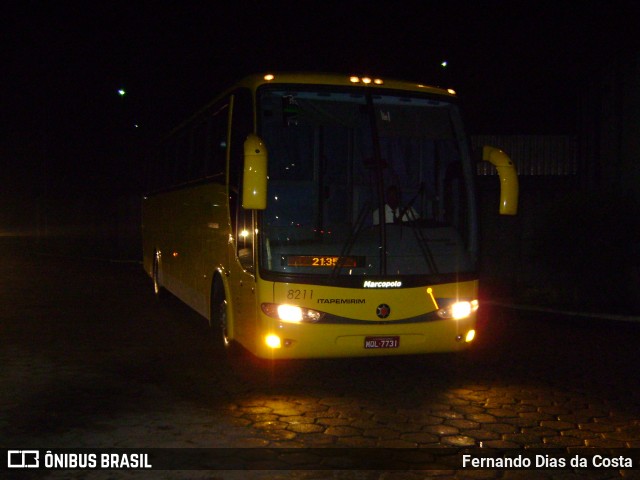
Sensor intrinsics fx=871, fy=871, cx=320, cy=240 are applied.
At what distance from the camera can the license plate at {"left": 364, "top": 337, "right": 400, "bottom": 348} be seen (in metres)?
8.76

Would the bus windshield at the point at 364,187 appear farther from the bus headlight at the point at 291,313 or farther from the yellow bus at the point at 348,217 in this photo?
the bus headlight at the point at 291,313

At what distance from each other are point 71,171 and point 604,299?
2569 inches

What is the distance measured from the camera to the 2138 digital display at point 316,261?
8.73 meters

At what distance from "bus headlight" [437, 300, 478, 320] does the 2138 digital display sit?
1.12 metres

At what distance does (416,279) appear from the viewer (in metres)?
8.92

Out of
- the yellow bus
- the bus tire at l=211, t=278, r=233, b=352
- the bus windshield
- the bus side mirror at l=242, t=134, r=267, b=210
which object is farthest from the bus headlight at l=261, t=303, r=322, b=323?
the bus tire at l=211, t=278, r=233, b=352

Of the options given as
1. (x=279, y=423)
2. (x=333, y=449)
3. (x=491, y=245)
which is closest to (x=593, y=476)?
(x=333, y=449)

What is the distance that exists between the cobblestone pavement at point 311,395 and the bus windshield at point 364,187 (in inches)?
49.4

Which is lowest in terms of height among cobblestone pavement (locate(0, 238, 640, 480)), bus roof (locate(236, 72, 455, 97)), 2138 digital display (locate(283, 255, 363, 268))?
cobblestone pavement (locate(0, 238, 640, 480))

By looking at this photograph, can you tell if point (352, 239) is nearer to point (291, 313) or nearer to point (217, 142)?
point (291, 313)

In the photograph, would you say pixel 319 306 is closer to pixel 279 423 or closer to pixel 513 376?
pixel 279 423

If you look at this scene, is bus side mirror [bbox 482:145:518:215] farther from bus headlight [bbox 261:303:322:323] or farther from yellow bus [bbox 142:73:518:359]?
bus headlight [bbox 261:303:322:323]

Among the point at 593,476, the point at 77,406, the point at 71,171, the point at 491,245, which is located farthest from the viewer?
the point at 71,171

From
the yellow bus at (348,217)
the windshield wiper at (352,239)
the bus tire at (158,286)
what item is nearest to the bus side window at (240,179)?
the yellow bus at (348,217)
